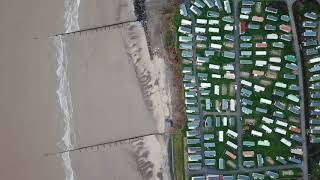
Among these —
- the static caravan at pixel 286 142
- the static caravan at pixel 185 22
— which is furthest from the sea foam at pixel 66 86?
the static caravan at pixel 286 142

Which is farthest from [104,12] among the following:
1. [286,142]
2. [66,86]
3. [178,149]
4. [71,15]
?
[286,142]

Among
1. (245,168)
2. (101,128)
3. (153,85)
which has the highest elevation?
(153,85)

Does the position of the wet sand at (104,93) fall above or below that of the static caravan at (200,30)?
below

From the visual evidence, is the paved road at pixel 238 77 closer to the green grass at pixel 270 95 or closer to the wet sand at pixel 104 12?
the green grass at pixel 270 95

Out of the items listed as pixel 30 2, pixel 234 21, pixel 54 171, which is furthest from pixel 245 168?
pixel 30 2

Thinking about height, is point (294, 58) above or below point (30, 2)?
below

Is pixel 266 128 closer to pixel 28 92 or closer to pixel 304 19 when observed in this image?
pixel 304 19

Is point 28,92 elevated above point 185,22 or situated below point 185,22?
below

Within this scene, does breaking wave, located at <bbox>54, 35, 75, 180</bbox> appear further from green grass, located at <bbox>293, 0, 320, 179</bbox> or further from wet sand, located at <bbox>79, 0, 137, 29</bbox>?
green grass, located at <bbox>293, 0, 320, 179</bbox>

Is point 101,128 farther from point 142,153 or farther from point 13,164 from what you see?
point 13,164

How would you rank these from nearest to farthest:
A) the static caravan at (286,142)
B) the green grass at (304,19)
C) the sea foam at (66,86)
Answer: the static caravan at (286,142), the green grass at (304,19), the sea foam at (66,86)

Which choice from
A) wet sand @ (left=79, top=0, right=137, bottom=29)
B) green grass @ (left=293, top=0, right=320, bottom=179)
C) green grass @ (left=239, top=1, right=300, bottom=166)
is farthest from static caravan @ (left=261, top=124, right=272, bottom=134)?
wet sand @ (left=79, top=0, right=137, bottom=29)
